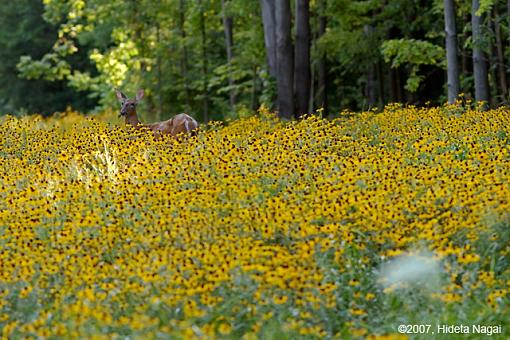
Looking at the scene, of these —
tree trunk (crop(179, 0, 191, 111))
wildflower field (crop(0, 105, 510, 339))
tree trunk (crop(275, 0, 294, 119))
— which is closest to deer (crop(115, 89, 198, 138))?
wildflower field (crop(0, 105, 510, 339))

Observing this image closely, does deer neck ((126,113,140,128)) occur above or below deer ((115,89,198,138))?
above

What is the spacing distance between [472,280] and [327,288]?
1039 mm

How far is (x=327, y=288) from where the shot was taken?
23.5 ft

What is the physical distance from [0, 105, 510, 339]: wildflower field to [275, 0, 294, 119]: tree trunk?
8593 mm

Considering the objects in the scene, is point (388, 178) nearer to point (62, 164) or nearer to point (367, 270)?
point (367, 270)

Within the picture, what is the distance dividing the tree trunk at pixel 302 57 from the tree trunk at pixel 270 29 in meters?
1.57

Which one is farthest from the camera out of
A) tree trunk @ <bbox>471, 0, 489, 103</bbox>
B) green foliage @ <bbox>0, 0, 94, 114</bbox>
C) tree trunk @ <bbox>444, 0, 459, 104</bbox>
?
green foliage @ <bbox>0, 0, 94, 114</bbox>

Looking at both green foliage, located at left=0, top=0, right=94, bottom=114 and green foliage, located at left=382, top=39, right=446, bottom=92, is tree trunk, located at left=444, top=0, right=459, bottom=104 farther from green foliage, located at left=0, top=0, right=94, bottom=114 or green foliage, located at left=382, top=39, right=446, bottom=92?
green foliage, located at left=0, top=0, right=94, bottom=114

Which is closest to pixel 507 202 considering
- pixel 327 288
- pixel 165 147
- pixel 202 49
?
pixel 327 288

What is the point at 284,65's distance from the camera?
19891mm

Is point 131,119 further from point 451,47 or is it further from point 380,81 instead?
point 380,81

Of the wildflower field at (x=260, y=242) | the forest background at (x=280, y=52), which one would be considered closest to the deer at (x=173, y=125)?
the wildflower field at (x=260, y=242)

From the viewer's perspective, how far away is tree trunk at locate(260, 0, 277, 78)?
2145 centimetres

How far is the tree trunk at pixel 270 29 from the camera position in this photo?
21.5 metres
